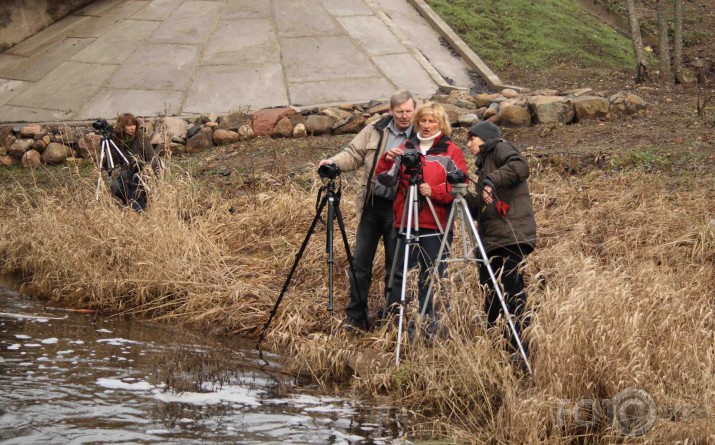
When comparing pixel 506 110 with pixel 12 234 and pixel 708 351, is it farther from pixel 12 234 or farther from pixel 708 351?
pixel 708 351

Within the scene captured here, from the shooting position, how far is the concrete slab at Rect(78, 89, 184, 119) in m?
16.0

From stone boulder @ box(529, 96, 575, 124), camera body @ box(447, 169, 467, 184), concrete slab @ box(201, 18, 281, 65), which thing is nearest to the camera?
camera body @ box(447, 169, 467, 184)

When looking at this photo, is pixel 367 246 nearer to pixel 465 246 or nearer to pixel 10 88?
pixel 465 246

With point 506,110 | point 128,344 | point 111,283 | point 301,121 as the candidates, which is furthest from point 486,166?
point 301,121

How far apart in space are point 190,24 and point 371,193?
38.1ft

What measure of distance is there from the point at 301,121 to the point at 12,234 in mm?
5409

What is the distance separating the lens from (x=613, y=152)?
12219 mm

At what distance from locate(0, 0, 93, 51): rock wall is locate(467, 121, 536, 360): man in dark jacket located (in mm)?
14142

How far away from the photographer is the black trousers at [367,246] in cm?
783

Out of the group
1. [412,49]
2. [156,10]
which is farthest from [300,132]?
[156,10]

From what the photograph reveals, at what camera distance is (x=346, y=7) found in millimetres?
19328

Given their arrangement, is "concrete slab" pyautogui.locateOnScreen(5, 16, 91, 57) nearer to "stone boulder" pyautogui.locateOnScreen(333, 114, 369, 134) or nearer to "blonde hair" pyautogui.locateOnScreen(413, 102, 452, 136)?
"stone boulder" pyautogui.locateOnScreen(333, 114, 369, 134)

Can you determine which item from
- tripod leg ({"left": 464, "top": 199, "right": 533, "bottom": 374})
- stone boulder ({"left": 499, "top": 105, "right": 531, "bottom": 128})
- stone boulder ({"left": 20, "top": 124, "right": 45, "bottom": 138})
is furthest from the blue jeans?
stone boulder ({"left": 20, "top": 124, "right": 45, "bottom": 138})

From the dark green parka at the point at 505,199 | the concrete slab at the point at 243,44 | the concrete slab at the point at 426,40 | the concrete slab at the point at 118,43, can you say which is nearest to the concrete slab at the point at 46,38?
the concrete slab at the point at 118,43
